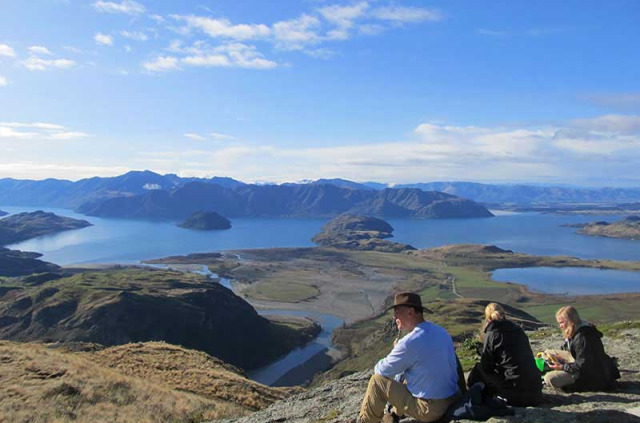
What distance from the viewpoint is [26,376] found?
79.7 feet

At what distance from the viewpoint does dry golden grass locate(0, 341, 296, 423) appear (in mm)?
20562

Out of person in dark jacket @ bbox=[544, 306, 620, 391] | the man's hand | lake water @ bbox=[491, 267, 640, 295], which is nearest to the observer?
person in dark jacket @ bbox=[544, 306, 620, 391]

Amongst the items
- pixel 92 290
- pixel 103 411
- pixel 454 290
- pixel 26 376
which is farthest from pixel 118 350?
pixel 454 290

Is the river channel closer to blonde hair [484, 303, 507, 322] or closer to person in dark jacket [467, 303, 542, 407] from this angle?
person in dark jacket [467, 303, 542, 407]

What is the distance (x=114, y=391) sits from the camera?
2330cm

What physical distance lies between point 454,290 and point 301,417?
157634mm

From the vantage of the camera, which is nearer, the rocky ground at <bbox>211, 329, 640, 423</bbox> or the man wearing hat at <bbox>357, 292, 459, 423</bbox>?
the man wearing hat at <bbox>357, 292, 459, 423</bbox>

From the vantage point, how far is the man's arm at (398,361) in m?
9.16

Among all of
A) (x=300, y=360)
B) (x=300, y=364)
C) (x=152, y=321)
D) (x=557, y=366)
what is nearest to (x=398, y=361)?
(x=557, y=366)

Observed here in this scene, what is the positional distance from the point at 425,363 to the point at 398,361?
0.52 metres

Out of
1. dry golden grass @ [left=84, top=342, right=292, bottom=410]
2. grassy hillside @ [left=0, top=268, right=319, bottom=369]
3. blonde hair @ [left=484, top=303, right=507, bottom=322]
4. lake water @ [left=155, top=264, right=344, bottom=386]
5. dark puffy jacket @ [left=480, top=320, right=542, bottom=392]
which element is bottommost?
lake water @ [left=155, top=264, right=344, bottom=386]

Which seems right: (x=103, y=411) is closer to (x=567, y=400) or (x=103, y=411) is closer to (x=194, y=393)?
(x=194, y=393)

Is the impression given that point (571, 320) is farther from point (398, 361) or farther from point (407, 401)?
point (398, 361)

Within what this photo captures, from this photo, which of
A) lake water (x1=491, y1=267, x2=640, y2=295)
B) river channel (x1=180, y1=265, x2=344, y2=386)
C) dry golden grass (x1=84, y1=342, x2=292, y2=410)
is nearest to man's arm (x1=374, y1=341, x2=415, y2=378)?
dry golden grass (x1=84, y1=342, x2=292, y2=410)
